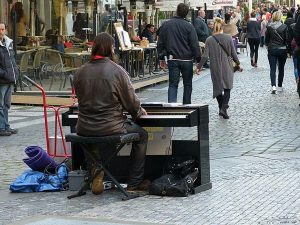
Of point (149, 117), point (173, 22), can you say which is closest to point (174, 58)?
point (173, 22)

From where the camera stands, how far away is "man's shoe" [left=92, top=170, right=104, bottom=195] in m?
9.48

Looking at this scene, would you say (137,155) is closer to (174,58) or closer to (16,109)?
(174,58)

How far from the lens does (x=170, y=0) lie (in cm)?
3008

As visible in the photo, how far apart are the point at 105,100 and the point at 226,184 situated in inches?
66.2

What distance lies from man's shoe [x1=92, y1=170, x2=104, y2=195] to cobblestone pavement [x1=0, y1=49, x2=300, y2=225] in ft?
0.22

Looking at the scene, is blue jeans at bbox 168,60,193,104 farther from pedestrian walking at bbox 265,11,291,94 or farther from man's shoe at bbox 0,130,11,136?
pedestrian walking at bbox 265,11,291,94

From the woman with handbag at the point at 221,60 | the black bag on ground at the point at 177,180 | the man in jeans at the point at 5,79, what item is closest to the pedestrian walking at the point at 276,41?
the woman with handbag at the point at 221,60

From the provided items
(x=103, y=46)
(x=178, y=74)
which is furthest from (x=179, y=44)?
(x=103, y=46)

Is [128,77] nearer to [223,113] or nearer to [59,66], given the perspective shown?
[223,113]

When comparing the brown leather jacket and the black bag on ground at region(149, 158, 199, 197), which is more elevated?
the brown leather jacket

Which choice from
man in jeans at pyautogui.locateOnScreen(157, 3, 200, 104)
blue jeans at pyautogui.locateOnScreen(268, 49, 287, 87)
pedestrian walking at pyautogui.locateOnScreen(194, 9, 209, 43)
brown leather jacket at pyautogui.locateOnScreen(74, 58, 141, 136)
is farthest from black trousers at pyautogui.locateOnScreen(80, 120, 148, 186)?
pedestrian walking at pyautogui.locateOnScreen(194, 9, 209, 43)

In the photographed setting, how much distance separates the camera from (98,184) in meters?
9.49

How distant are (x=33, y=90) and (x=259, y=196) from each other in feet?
38.1

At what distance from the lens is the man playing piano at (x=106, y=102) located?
930 cm
